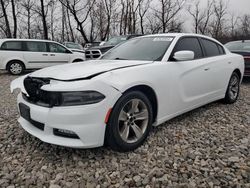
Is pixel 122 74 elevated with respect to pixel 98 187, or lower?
elevated

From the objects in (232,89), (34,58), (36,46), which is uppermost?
(36,46)

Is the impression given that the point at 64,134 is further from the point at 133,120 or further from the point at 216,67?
the point at 216,67

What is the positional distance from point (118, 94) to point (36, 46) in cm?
869

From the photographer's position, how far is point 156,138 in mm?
3203

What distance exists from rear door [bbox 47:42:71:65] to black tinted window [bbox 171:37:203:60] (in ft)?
25.4

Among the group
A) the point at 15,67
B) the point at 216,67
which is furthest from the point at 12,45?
the point at 216,67

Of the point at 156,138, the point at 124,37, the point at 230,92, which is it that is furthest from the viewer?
the point at 124,37

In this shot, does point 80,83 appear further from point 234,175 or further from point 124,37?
point 124,37

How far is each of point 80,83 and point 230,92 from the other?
341cm

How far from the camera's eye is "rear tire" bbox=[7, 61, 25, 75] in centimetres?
975

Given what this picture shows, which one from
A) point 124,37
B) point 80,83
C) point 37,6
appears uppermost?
point 37,6

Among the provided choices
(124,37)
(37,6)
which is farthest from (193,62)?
(37,6)

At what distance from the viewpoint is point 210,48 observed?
14.3 feet

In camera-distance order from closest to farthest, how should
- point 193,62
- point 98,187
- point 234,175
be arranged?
point 98,187 → point 234,175 → point 193,62
